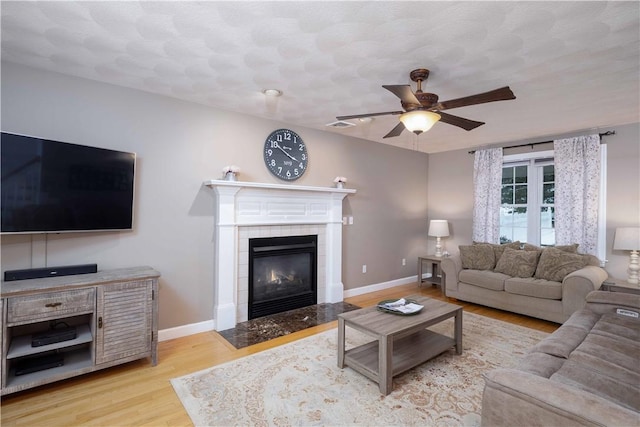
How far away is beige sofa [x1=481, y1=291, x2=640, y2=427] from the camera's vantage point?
124 cm

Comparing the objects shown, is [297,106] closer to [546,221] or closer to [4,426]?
[4,426]

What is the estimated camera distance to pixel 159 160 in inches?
125

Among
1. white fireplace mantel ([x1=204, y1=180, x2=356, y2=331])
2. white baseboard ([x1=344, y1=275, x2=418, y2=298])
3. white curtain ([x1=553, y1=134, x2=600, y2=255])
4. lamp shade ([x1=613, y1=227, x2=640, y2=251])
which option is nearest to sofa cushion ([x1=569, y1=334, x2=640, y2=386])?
lamp shade ([x1=613, y1=227, x2=640, y2=251])

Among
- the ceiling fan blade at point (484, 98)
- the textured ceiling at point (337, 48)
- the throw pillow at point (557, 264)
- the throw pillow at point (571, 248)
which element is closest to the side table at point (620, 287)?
the throw pillow at point (557, 264)

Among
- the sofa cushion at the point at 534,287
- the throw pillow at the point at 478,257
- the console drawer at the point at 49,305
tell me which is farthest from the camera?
the throw pillow at the point at 478,257

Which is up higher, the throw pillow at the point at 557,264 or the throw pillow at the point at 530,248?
the throw pillow at the point at 530,248

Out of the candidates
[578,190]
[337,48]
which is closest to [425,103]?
[337,48]

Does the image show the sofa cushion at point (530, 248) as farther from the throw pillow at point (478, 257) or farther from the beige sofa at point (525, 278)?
the throw pillow at point (478, 257)

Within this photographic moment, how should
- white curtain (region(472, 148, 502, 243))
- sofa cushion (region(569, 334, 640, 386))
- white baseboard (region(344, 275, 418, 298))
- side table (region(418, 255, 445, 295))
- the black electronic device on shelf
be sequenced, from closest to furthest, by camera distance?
sofa cushion (region(569, 334, 640, 386)), the black electronic device on shelf, white baseboard (region(344, 275, 418, 298)), white curtain (region(472, 148, 502, 243)), side table (region(418, 255, 445, 295))

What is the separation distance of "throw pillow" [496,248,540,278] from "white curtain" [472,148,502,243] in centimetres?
78

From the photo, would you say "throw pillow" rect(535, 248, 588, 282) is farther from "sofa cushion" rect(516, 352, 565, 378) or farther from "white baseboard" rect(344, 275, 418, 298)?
"sofa cushion" rect(516, 352, 565, 378)

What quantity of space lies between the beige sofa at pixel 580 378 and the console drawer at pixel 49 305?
268 centimetres

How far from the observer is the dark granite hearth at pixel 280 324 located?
129 inches

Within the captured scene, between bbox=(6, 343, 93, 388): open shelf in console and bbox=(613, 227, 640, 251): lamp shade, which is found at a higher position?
bbox=(613, 227, 640, 251): lamp shade
